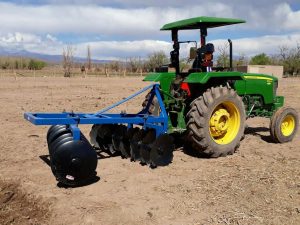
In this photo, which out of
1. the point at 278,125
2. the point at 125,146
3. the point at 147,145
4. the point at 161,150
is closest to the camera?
the point at 161,150

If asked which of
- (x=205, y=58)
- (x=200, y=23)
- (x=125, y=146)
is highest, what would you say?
(x=200, y=23)

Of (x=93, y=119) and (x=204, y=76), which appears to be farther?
(x=204, y=76)

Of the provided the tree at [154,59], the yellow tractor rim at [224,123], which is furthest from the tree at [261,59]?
the yellow tractor rim at [224,123]

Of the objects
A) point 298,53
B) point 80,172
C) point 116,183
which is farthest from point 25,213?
point 298,53

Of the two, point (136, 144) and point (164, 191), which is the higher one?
point (136, 144)

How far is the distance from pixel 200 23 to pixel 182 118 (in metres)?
1.55

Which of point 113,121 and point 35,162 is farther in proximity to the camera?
point 35,162

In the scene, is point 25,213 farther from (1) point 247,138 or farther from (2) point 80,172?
(1) point 247,138

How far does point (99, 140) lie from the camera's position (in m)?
6.95

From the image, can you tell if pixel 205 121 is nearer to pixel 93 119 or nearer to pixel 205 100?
pixel 205 100

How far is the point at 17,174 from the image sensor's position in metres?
5.62

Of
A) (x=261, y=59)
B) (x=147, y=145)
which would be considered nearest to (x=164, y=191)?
(x=147, y=145)

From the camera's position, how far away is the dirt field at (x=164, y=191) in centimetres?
417

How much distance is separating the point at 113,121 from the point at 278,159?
8.57 feet
